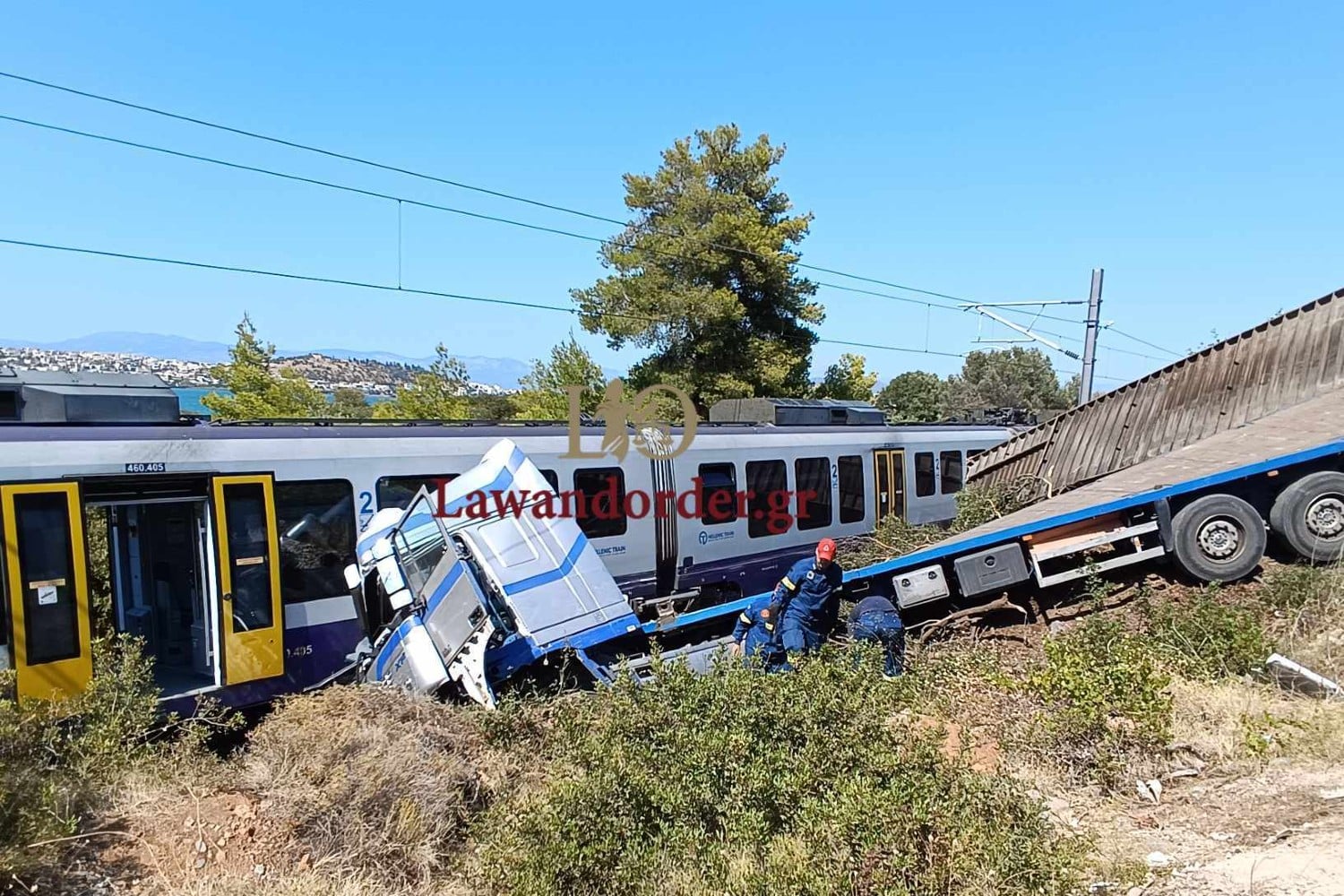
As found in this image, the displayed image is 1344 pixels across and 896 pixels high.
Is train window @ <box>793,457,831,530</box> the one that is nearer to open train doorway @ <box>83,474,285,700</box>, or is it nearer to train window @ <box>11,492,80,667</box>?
open train doorway @ <box>83,474,285,700</box>

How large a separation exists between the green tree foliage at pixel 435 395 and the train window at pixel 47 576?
1932cm

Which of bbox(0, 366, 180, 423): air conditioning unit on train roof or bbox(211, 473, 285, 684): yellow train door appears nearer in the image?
bbox(0, 366, 180, 423): air conditioning unit on train roof

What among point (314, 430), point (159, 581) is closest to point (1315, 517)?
point (314, 430)

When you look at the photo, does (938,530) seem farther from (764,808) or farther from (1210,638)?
(764,808)

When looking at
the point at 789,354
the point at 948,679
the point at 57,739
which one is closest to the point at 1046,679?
the point at 948,679

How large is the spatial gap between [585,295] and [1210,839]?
27.3 m

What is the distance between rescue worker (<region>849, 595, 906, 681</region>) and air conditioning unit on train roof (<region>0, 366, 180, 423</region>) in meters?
6.14

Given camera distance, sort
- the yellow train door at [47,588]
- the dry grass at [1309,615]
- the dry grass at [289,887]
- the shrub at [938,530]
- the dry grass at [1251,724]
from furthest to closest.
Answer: the shrub at [938,530], the dry grass at [1309,615], the yellow train door at [47,588], the dry grass at [1251,724], the dry grass at [289,887]

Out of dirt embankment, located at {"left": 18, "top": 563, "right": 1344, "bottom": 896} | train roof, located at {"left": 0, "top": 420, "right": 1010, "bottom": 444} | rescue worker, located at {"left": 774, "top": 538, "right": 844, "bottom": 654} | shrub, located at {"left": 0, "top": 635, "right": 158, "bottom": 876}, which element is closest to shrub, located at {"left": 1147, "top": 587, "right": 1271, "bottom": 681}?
dirt embankment, located at {"left": 18, "top": 563, "right": 1344, "bottom": 896}

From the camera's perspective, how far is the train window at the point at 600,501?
1048 centimetres

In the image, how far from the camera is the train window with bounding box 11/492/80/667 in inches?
250

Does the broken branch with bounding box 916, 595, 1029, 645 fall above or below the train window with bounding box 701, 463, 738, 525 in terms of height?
below

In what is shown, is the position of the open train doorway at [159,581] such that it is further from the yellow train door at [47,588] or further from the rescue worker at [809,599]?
the rescue worker at [809,599]

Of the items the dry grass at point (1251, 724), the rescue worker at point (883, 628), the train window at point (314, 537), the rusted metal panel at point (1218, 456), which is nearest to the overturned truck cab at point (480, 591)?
the train window at point (314, 537)
